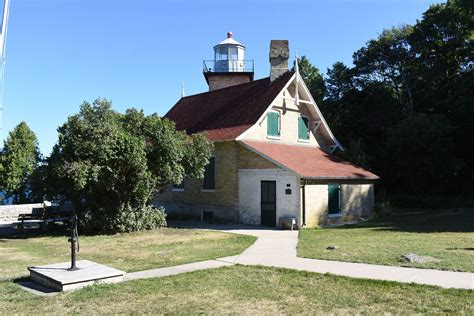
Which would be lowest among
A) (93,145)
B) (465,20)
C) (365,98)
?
(93,145)

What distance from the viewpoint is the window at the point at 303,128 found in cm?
2498

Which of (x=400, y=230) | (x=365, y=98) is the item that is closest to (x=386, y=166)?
(x=365, y=98)

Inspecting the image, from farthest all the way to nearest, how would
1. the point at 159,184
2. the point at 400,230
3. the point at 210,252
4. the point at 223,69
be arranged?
the point at 223,69, the point at 159,184, the point at 400,230, the point at 210,252

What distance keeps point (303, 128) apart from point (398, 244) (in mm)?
13138


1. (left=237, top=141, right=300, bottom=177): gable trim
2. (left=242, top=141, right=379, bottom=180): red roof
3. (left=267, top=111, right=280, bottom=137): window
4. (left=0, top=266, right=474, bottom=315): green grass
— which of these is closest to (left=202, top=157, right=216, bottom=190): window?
(left=237, top=141, right=300, bottom=177): gable trim

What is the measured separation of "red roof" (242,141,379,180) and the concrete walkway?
19.6 feet

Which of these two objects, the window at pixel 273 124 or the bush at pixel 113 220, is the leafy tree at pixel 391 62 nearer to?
the window at pixel 273 124

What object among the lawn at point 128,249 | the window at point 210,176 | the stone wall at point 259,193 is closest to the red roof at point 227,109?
the window at point 210,176

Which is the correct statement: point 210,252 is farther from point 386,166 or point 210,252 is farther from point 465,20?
point 465,20

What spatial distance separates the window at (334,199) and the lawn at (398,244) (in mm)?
2933

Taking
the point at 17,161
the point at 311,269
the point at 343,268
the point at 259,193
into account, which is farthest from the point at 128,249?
the point at 17,161

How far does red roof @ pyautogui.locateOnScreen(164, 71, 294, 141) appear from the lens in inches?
907

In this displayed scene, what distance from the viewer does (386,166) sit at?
112 ft

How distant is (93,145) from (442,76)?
31.9 metres
